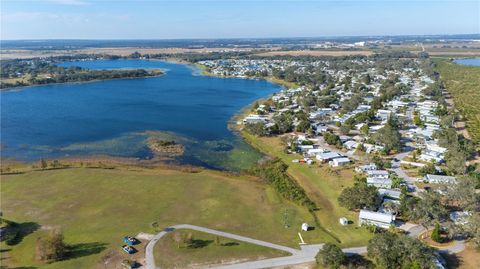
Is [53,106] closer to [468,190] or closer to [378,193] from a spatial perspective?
[378,193]

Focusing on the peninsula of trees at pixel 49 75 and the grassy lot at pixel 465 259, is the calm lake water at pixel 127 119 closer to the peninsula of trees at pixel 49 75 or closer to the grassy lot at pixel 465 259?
the peninsula of trees at pixel 49 75

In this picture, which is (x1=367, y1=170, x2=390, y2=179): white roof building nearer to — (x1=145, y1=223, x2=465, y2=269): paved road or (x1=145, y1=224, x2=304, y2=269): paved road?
(x1=145, y1=223, x2=465, y2=269): paved road

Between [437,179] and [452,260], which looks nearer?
[452,260]

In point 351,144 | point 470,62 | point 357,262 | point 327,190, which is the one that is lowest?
point 357,262

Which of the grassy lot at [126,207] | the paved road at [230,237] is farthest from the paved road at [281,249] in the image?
the grassy lot at [126,207]

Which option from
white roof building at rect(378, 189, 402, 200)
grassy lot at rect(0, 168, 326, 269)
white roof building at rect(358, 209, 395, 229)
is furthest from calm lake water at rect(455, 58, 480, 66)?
grassy lot at rect(0, 168, 326, 269)

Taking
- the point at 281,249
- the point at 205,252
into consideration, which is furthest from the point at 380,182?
the point at 205,252

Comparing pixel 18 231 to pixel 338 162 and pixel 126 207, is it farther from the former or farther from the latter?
pixel 338 162
